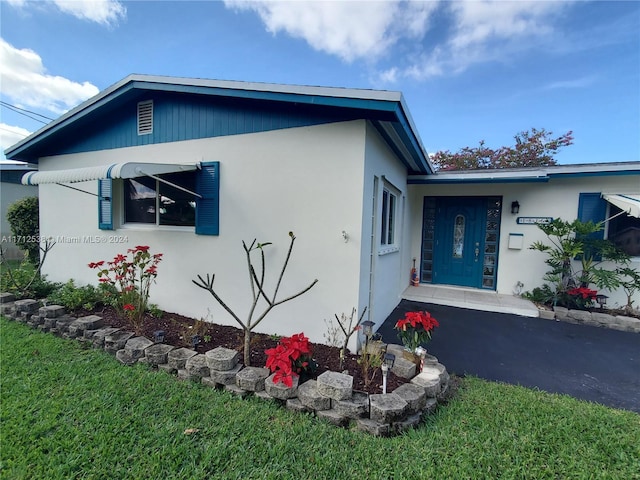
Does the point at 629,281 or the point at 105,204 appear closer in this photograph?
the point at 105,204

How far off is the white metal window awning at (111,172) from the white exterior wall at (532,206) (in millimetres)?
6404

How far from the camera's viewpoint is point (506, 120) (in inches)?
560

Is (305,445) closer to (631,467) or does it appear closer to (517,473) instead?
(517,473)

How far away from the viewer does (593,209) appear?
6.78 m

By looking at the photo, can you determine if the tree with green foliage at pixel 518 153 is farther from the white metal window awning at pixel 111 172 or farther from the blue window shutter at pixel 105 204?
the blue window shutter at pixel 105 204

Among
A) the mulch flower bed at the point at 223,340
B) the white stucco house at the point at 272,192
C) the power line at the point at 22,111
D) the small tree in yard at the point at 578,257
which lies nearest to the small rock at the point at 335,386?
the mulch flower bed at the point at 223,340

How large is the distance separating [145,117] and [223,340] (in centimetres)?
475

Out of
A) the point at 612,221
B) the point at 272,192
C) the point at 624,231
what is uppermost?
the point at 272,192

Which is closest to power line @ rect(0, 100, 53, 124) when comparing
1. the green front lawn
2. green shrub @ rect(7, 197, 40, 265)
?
green shrub @ rect(7, 197, 40, 265)

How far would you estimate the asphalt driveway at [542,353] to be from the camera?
3.54 meters

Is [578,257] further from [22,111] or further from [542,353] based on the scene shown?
[22,111]

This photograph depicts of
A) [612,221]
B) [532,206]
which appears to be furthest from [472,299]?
[612,221]

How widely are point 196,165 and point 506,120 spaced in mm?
15715

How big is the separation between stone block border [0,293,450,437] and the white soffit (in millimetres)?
2427
